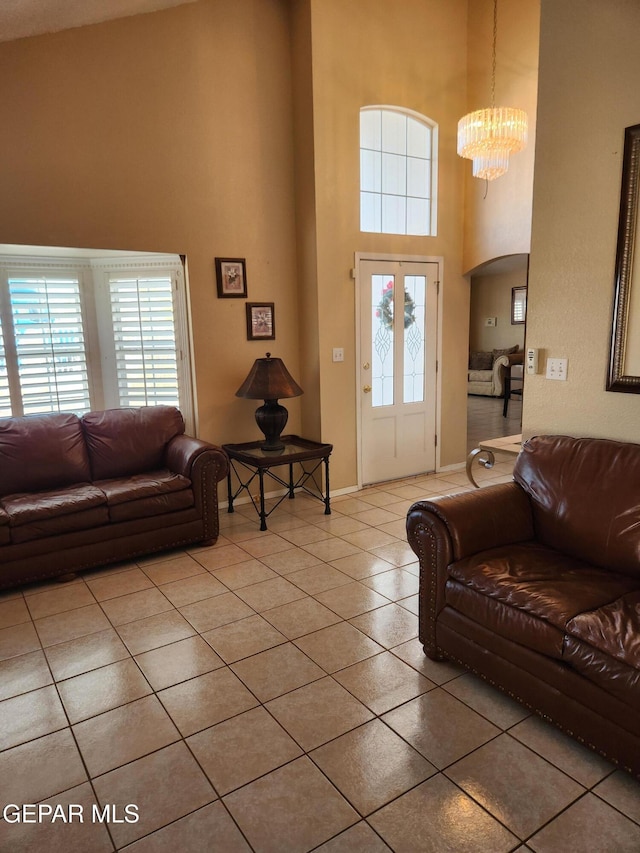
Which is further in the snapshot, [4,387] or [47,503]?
[4,387]

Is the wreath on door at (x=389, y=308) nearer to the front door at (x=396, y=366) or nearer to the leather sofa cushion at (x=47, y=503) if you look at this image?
the front door at (x=396, y=366)

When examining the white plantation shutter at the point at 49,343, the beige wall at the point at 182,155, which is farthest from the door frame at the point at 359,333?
the white plantation shutter at the point at 49,343

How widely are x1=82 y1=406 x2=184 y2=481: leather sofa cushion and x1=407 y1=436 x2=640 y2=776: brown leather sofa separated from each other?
2.32 meters

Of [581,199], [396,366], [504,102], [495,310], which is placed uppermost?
[504,102]

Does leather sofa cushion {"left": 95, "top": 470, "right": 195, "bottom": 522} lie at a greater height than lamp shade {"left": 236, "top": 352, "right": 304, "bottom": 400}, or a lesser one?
lesser

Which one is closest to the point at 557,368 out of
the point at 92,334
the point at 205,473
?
the point at 205,473

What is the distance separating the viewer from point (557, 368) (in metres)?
3.06

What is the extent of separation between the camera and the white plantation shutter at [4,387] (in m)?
4.02

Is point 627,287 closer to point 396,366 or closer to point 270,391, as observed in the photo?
point 270,391

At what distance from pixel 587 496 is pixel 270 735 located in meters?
1.67

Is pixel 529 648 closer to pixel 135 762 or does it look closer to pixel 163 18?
pixel 135 762

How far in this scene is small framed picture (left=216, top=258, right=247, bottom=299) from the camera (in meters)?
4.49

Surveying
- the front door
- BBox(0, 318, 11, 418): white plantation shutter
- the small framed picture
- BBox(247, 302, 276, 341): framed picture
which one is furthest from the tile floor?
the small framed picture

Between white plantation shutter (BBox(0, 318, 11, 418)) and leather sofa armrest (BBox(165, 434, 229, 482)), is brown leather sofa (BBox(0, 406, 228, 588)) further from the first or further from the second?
white plantation shutter (BBox(0, 318, 11, 418))
